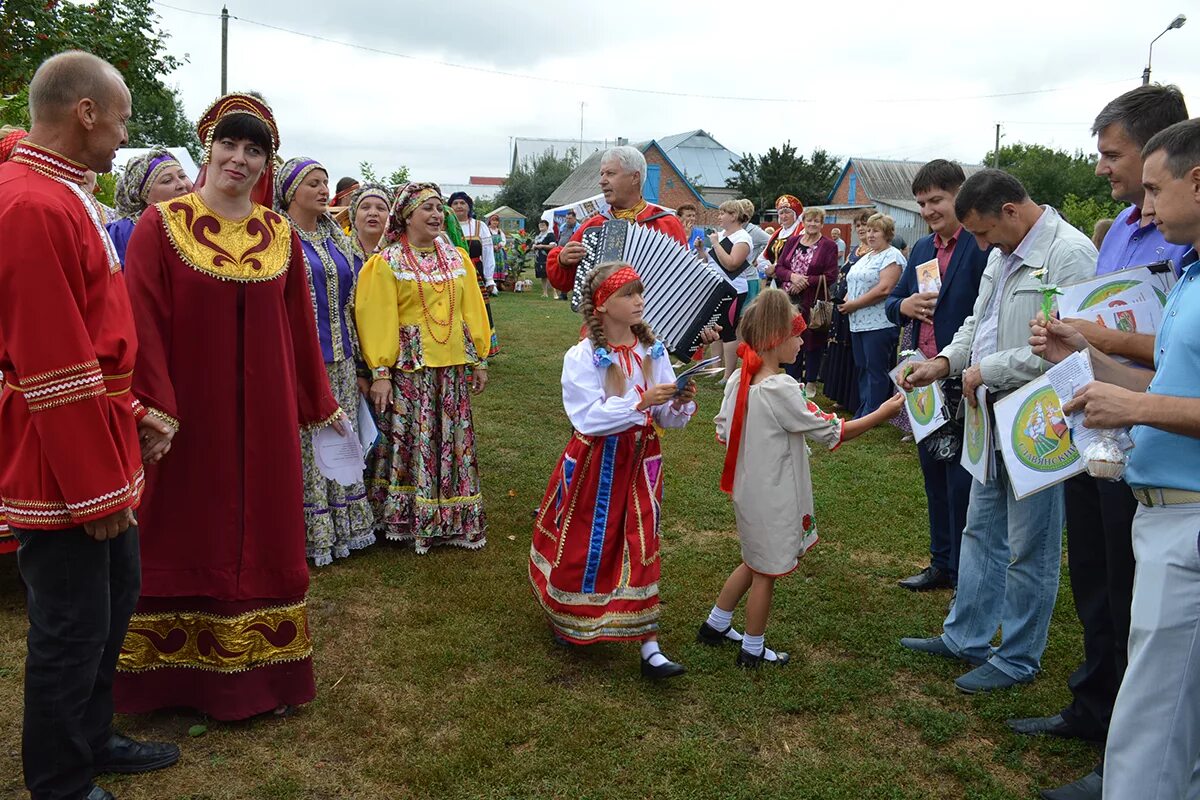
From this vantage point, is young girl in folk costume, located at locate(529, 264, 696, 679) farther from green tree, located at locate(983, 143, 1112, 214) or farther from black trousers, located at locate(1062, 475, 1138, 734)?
green tree, located at locate(983, 143, 1112, 214)

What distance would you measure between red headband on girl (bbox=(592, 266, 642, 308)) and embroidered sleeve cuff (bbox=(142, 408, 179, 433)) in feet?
6.12

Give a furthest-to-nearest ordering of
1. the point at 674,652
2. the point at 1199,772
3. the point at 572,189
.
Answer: the point at 572,189 → the point at 674,652 → the point at 1199,772

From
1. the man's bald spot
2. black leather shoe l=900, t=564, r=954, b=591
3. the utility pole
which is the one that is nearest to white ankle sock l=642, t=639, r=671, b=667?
black leather shoe l=900, t=564, r=954, b=591

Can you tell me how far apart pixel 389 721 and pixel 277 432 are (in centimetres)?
131

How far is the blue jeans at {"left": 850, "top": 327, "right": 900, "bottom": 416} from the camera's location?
28.4ft

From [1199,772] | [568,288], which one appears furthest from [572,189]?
[1199,772]

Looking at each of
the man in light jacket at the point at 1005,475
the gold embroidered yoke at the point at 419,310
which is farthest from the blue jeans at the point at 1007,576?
the gold embroidered yoke at the point at 419,310

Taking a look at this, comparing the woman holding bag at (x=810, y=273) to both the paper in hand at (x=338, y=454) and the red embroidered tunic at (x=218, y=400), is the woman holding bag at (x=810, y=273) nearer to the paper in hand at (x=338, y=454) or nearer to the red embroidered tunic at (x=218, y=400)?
the paper in hand at (x=338, y=454)

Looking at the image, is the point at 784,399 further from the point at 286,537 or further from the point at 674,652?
the point at 286,537

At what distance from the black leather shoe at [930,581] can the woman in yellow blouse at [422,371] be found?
8.81 ft

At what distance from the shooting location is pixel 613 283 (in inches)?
160

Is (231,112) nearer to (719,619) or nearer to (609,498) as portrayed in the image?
(609,498)

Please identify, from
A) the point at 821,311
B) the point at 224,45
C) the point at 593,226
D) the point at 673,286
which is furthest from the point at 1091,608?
the point at 224,45

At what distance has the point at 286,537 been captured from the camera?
362 cm
